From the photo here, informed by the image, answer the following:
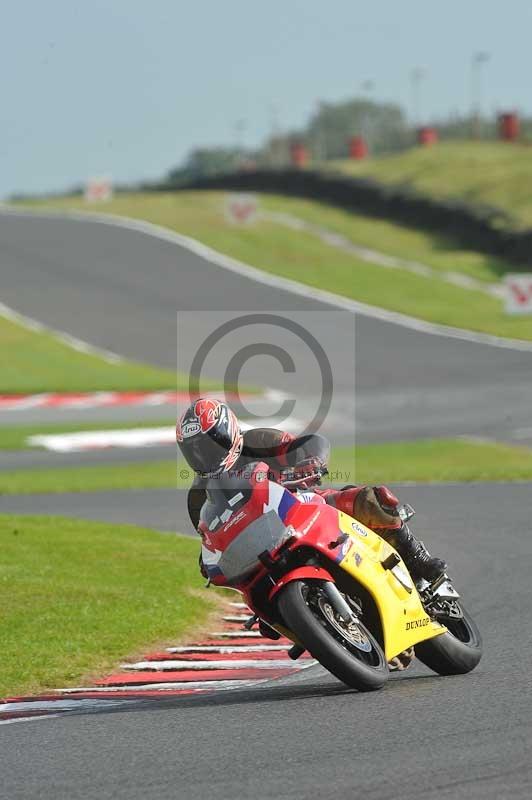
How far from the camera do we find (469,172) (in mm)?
47469

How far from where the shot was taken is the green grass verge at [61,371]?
26844 millimetres

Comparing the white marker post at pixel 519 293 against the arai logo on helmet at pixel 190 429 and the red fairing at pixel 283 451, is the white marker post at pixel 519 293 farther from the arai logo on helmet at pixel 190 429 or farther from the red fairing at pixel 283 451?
the arai logo on helmet at pixel 190 429

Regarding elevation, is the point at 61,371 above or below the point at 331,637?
below

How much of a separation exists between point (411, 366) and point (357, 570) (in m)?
21.9

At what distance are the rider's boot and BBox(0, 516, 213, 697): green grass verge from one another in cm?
195

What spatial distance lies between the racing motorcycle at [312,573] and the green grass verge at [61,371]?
783 inches

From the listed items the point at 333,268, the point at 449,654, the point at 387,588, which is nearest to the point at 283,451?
the point at 387,588

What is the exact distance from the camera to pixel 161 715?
20.9ft

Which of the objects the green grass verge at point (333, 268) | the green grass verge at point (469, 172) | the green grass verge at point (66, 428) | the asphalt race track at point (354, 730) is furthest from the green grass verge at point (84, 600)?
the green grass verge at point (469, 172)

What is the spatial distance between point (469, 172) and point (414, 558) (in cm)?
4164

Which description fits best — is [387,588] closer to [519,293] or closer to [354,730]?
[354,730]

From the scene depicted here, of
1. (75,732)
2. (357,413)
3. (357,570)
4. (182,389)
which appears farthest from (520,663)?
(182,389)

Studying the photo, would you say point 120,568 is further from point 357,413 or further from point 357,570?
point 357,413

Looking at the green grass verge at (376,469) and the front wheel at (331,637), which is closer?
the front wheel at (331,637)
